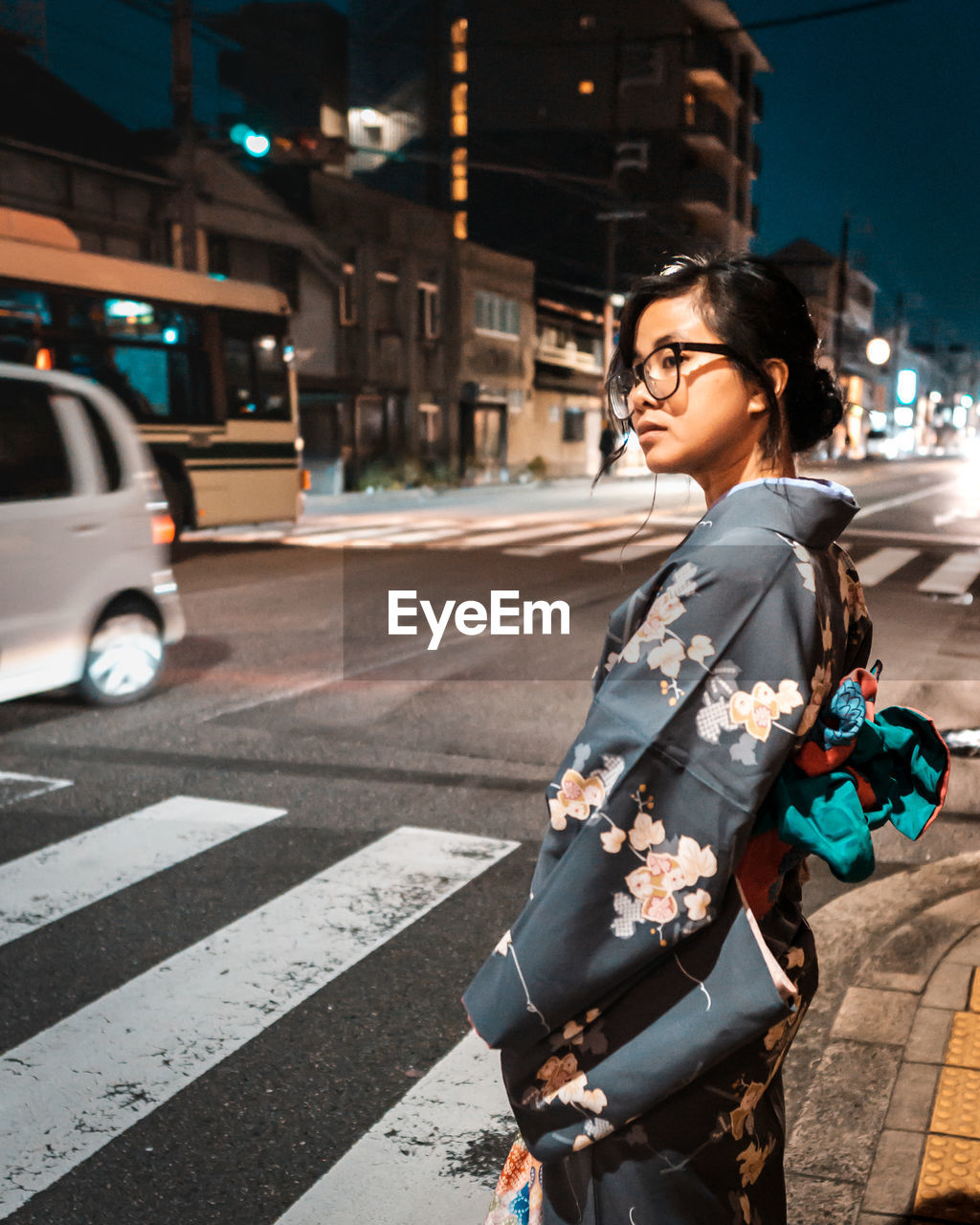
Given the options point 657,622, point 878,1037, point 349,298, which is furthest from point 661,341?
point 349,298

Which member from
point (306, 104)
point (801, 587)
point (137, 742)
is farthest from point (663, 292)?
point (306, 104)

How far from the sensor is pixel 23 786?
5.79 metres

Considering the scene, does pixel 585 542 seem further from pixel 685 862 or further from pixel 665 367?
pixel 685 862

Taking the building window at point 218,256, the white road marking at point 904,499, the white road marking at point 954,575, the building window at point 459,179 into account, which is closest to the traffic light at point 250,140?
the building window at point 218,256

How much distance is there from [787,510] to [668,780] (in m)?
0.38

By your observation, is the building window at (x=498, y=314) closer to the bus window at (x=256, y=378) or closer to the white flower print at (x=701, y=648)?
the bus window at (x=256, y=378)

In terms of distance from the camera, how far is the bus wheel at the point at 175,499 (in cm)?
1583

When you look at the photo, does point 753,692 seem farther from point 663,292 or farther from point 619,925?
point 663,292

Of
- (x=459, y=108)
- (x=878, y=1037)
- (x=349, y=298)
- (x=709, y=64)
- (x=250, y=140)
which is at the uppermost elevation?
(x=709, y=64)

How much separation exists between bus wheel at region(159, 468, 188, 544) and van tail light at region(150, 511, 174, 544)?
8276 millimetres

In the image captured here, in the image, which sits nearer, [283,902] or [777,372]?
[777,372]

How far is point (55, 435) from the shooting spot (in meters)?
6.84

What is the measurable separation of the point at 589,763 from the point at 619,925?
0.19 meters

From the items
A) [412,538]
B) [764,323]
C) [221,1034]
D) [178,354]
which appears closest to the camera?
[764,323]
